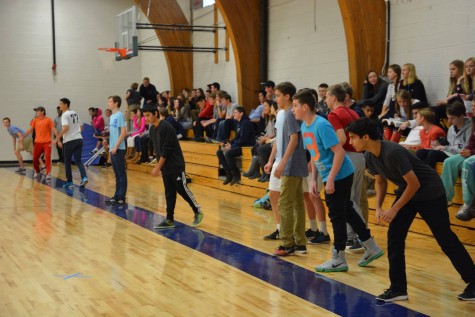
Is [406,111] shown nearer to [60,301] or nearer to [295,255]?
[295,255]

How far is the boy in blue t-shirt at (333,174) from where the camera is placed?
531 cm

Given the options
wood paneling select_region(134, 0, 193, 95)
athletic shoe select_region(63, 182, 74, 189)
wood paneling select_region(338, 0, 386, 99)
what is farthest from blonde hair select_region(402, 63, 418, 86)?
wood paneling select_region(134, 0, 193, 95)

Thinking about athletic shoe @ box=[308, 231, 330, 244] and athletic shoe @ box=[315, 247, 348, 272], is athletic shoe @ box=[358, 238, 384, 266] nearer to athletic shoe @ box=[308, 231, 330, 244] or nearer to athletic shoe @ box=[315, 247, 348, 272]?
athletic shoe @ box=[315, 247, 348, 272]

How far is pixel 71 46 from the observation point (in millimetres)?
19750

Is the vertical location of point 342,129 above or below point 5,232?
above

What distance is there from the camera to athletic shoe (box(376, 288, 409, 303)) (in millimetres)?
4562

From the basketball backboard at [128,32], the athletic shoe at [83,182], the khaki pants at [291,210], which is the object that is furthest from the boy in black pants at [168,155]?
the basketball backboard at [128,32]

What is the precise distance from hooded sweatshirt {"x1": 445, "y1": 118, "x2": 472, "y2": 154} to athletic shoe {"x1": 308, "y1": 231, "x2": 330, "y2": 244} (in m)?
1.72

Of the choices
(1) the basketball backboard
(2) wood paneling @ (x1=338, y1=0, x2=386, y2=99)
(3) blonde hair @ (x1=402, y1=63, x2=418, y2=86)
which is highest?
(1) the basketball backboard

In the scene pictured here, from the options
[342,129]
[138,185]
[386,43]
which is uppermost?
[386,43]

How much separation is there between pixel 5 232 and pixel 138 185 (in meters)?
5.25

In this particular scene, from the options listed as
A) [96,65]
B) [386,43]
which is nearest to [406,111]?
[386,43]

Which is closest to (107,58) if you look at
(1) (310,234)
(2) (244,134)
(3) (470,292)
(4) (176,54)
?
(4) (176,54)

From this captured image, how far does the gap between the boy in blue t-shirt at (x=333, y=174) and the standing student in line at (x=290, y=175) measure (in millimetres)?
418
